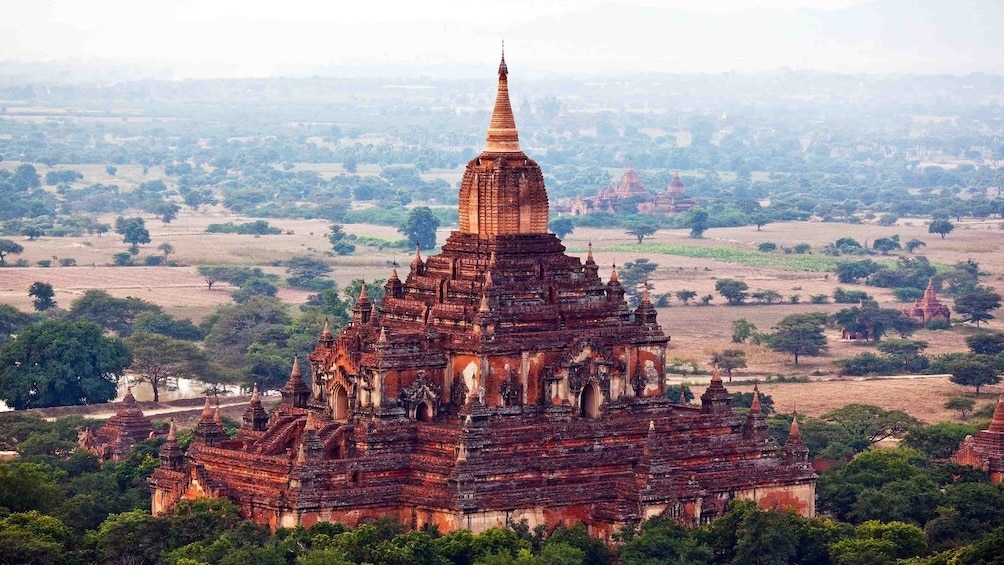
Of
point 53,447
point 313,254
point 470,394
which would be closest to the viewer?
point 470,394

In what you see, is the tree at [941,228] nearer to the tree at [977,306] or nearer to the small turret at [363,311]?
the tree at [977,306]

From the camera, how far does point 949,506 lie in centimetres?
5766

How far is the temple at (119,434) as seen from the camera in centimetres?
6906

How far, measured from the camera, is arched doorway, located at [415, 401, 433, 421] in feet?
180

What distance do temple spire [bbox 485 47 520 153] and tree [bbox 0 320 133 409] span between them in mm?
26207

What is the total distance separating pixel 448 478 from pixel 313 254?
93.1 m

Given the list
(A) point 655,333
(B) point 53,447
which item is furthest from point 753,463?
(B) point 53,447

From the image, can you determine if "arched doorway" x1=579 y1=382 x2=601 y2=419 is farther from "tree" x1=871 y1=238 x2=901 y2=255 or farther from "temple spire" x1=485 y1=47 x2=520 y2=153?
"tree" x1=871 y1=238 x2=901 y2=255

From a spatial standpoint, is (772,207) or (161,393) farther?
(772,207)

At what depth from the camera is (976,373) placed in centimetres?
8738

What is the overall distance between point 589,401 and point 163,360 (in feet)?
109

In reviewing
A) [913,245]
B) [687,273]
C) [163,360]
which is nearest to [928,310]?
[687,273]

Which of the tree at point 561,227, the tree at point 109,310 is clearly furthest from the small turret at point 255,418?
the tree at point 561,227

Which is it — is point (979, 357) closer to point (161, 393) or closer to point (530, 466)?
point (161, 393)
